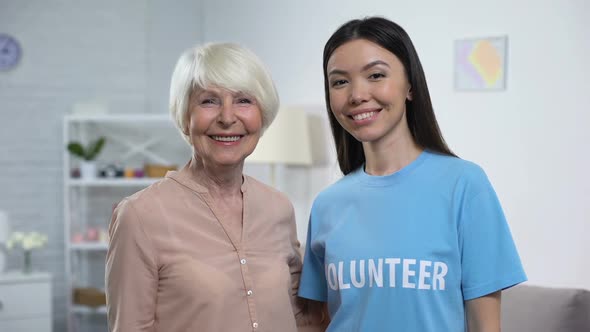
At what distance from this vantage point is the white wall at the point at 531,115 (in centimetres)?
321

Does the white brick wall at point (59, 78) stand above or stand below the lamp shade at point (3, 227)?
above

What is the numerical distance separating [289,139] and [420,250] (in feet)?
8.43

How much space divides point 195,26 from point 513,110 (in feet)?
9.51

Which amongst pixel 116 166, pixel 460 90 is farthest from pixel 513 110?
pixel 116 166

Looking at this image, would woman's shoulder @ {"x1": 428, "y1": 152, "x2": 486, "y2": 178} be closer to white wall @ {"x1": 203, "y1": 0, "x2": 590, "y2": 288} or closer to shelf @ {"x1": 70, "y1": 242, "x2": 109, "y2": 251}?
white wall @ {"x1": 203, "y1": 0, "x2": 590, "y2": 288}

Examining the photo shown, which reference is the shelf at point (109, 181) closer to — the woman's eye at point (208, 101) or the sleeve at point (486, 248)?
the woman's eye at point (208, 101)

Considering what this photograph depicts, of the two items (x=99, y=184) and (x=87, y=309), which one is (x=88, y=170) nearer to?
(x=99, y=184)

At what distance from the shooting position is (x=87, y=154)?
501 cm

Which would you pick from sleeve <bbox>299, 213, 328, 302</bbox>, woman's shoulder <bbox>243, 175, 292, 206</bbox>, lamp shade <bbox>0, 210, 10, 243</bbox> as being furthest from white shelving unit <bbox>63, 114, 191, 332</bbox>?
sleeve <bbox>299, 213, 328, 302</bbox>

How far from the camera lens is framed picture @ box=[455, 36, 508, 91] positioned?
11.4 feet

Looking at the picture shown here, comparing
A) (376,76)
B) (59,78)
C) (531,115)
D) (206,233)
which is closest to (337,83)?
(376,76)

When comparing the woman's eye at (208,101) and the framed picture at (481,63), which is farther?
the framed picture at (481,63)

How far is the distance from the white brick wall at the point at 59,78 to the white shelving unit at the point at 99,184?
0.49ft

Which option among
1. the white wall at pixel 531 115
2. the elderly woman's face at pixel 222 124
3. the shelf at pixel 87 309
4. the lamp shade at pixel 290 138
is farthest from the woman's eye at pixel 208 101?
the shelf at pixel 87 309
